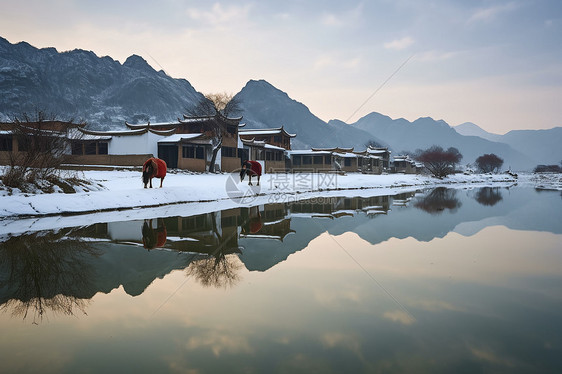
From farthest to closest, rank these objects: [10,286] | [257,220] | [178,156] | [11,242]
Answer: [178,156] → [257,220] → [11,242] → [10,286]

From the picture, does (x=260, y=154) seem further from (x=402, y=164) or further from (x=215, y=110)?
(x=402, y=164)

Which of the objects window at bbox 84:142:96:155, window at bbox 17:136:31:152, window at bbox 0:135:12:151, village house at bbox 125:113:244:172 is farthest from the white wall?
window at bbox 17:136:31:152

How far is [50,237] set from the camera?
9008 millimetres

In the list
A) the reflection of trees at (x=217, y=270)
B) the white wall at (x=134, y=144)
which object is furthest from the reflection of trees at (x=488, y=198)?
the white wall at (x=134, y=144)

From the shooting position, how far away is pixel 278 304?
4.61 metres

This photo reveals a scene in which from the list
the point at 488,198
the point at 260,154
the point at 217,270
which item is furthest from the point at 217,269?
the point at 260,154

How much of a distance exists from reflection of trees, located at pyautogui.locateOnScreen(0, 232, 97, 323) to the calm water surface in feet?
0.09

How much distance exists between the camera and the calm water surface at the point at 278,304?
3.27 meters

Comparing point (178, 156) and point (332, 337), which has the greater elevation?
point (178, 156)

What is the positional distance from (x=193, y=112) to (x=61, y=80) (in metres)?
171

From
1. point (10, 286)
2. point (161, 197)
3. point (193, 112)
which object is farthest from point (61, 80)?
point (10, 286)

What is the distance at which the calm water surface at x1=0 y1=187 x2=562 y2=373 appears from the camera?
3.27m

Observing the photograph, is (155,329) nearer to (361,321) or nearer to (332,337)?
(332,337)

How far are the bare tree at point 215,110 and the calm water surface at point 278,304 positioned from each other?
35.0 m
